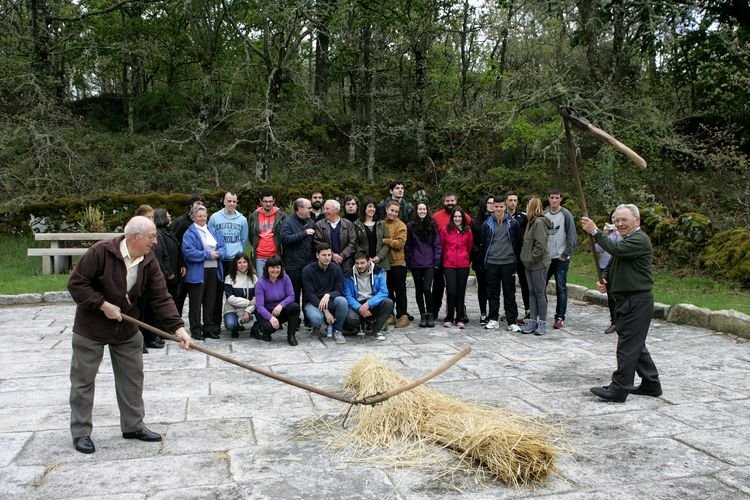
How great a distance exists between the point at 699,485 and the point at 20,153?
22742 millimetres

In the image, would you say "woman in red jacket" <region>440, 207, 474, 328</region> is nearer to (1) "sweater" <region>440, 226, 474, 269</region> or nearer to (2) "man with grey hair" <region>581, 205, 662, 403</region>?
(1) "sweater" <region>440, 226, 474, 269</region>

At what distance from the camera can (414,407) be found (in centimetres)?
445

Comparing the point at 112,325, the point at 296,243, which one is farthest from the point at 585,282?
the point at 112,325

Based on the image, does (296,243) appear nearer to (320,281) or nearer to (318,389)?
(320,281)

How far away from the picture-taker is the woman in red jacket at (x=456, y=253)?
8.45 metres

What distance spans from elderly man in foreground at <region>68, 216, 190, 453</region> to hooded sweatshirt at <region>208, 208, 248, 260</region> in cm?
368

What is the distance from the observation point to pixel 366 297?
314 inches

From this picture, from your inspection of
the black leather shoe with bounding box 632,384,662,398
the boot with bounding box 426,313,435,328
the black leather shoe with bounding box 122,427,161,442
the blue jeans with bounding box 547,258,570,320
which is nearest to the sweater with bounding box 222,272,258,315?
the boot with bounding box 426,313,435,328

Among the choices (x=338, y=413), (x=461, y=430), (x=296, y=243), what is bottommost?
(x=338, y=413)

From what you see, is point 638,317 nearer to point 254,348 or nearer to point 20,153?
point 254,348

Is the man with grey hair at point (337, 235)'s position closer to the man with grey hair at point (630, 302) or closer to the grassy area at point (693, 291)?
the man with grey hair at point (630, 302)

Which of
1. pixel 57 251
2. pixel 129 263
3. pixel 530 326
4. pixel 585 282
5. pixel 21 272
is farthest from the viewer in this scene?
pixel 21 272

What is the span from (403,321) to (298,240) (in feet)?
6.06

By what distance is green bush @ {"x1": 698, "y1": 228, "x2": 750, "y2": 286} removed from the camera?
10.2m
